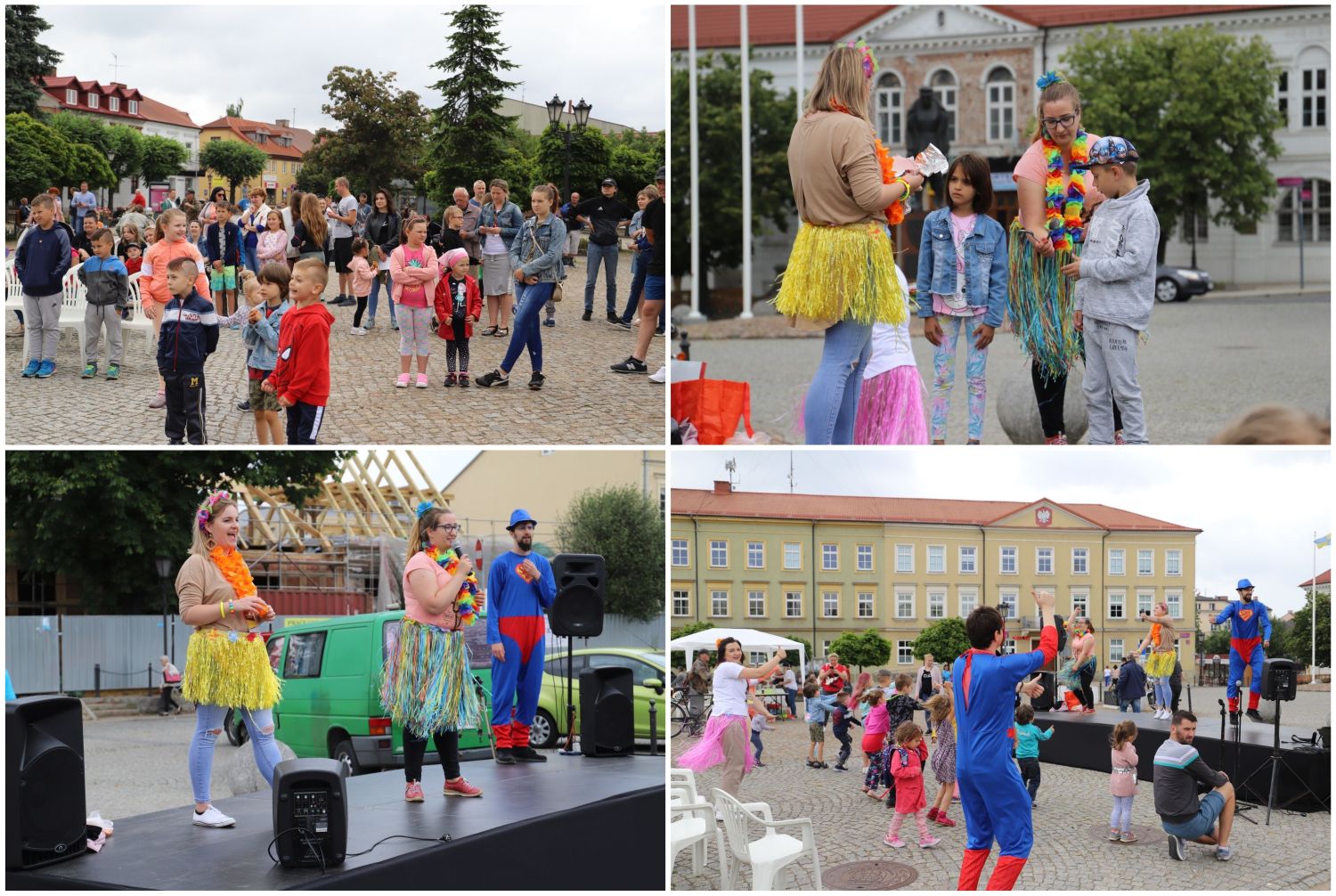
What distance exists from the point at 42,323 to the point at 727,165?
1019 inches

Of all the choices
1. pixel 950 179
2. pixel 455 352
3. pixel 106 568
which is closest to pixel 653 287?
pixel 455 352

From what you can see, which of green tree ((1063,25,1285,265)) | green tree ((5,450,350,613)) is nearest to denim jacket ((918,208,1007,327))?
green tree ((5,450,350,613))

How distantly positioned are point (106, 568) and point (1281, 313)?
852 inches

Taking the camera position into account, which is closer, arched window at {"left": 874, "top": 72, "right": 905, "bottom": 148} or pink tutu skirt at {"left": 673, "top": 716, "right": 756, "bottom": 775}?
pink tutu skirt at {"left": 673, "top": 716, "right": 756, "bottom": 775}

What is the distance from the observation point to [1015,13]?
3988 centimetres

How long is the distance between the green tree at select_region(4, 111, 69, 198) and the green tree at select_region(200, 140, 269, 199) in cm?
113

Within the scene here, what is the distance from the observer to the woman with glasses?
5629 millimetres

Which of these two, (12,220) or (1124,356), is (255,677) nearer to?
(1124,356)

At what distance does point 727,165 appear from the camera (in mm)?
34062

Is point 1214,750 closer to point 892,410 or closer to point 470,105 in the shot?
point 892,410

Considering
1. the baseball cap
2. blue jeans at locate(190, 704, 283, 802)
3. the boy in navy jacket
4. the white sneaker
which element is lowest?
the white sneaker

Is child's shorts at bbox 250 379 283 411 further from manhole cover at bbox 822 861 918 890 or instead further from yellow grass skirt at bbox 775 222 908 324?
manhole cover at bbox 822 861 918 890

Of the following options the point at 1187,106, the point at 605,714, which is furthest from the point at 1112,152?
the point at 1187,106

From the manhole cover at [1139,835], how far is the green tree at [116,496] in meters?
12.6
